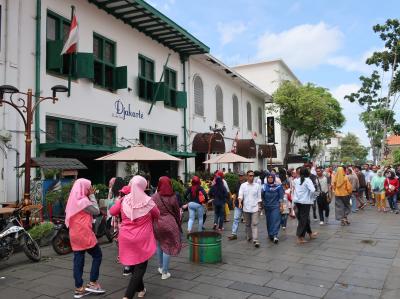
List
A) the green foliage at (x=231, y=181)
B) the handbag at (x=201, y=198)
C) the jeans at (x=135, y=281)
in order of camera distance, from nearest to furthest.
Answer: the jeans at (x=135, y=281)
the handbag at (x=201, y=198)
the green foliage at (x=231, y=181)

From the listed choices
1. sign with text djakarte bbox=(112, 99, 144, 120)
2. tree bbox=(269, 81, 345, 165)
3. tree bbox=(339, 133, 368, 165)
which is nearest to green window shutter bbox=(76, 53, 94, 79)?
sign with text djakarte bbox=(112, 99, 144, 120)

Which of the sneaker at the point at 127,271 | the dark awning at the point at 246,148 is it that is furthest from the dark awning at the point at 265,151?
the sneaker at the point at 127,271

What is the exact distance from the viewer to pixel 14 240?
7.22m

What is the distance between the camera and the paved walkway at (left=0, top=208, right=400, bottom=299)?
558 cm

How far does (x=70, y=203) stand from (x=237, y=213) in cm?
521

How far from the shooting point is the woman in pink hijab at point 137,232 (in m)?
4.97

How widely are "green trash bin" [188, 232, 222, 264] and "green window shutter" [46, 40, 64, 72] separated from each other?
6.68 m

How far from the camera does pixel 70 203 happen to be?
544 centimetres

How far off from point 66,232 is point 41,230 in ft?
1.96

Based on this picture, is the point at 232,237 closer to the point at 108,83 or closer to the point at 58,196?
the point at 58,196

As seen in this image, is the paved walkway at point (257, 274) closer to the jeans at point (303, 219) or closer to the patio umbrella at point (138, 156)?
the jeans at point (303, 219)

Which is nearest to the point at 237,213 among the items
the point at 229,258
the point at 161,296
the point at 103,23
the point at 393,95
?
the point at 229,258

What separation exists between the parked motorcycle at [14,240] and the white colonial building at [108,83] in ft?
7.71

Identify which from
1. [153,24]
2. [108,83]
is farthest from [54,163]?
[153,24]
